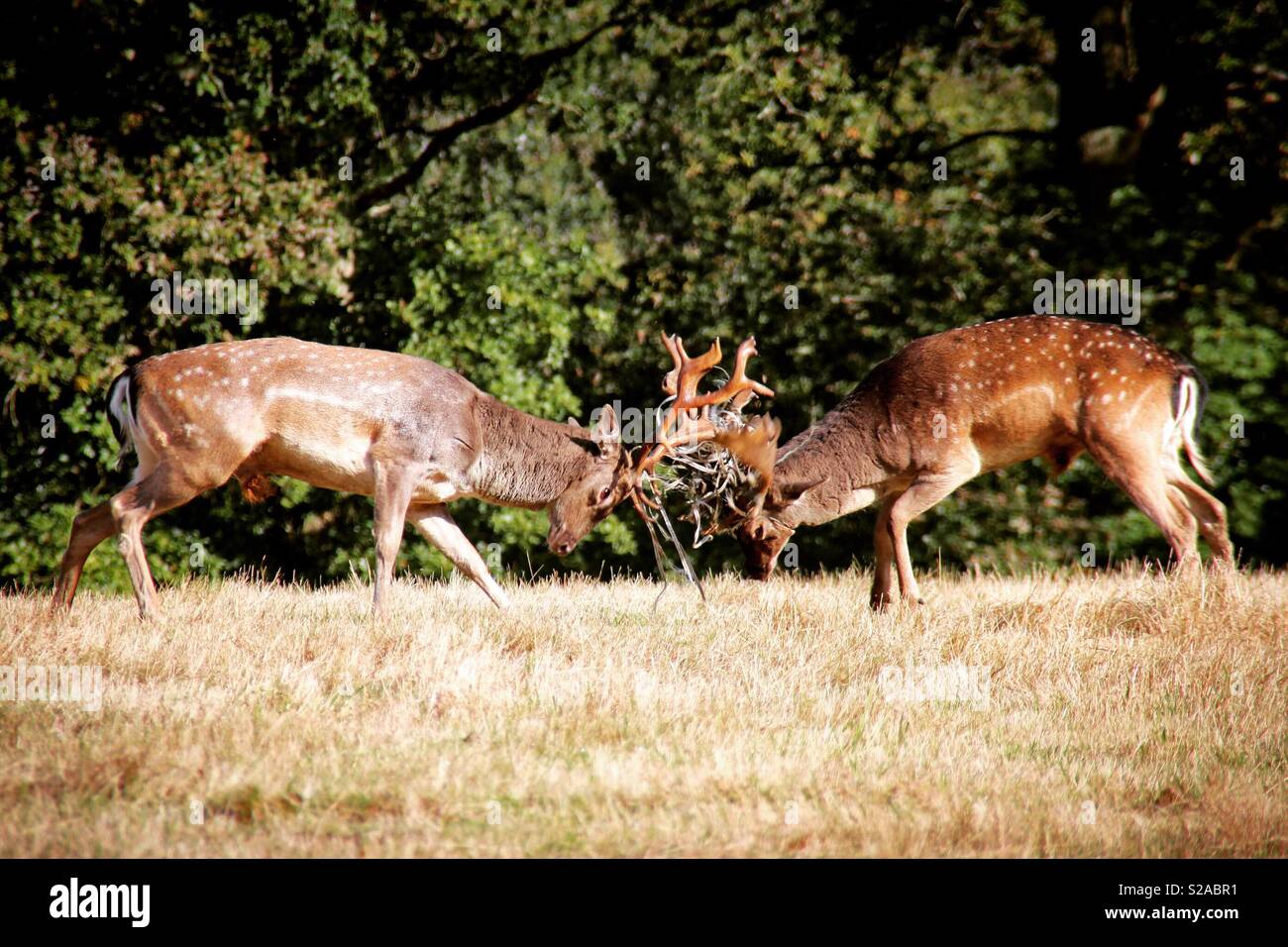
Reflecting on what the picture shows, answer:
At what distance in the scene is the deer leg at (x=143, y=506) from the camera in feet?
25.4

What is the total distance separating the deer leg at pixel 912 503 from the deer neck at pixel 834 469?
0.94 feet

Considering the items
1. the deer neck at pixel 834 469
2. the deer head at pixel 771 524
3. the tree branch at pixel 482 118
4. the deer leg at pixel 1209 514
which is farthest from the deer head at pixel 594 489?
the tree branch at pixel 482 118

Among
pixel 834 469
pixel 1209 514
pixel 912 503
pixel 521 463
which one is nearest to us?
pixel 521 463

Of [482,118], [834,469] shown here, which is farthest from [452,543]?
[482,118]

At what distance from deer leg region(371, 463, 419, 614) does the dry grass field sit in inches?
10.3

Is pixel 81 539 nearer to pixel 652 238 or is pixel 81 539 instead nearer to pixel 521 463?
pixel 521 463

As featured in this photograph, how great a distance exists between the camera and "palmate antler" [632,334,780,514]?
8680 millimetres

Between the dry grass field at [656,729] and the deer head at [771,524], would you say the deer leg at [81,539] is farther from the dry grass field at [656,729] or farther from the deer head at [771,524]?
the deer head at [771,524]

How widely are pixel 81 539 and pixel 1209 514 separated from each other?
7.32m

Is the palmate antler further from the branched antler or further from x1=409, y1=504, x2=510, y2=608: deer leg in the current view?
x1=409, y1=504, x2=510, y2=608: deer leg

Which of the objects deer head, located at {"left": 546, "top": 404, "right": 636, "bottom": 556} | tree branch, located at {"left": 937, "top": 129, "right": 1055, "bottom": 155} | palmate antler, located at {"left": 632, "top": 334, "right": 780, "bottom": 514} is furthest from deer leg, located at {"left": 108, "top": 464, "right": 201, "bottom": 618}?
tree branch, located at {"left": 937, "top": 129, "right": 1055, "bottom": 155}

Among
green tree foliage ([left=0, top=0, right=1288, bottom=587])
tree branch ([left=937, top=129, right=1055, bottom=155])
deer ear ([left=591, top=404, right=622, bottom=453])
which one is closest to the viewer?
deer ear ([left=591, top=404, right=622, bottom=453])

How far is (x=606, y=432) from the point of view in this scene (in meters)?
8.73
